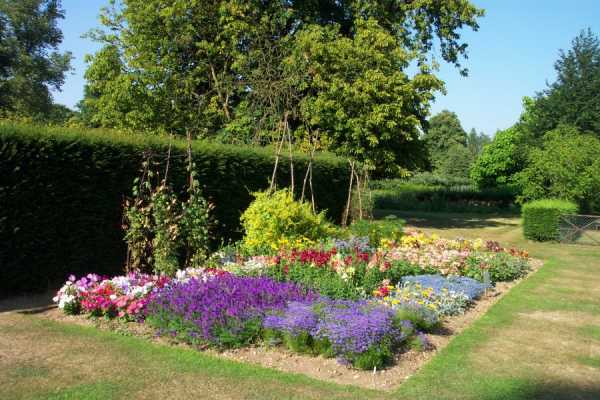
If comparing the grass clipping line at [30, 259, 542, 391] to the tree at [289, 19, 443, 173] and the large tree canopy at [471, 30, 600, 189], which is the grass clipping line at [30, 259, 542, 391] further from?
the large tree canopy at [471, 30, 600, 189]

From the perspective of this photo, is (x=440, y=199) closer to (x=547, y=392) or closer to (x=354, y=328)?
(x=354, y=328)

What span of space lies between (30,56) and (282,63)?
30.1 meters

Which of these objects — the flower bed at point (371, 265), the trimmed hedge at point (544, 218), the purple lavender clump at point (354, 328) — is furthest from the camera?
the trimmed hedge at point (544, 218)

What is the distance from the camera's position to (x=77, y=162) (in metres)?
8.24

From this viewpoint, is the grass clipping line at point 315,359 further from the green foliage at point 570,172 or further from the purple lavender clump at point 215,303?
the green foliage at point 570,172

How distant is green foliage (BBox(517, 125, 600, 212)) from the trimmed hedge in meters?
2.39

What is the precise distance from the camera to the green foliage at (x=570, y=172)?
19438mm

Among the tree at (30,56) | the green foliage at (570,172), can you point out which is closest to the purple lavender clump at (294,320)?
the green foliage at (570,172)

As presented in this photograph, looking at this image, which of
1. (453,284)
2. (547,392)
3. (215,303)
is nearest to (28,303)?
(215,303)

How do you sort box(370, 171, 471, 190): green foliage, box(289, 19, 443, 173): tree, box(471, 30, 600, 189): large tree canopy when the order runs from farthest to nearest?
box(370, 171, 471, 190): green foliage
box(471, 30, 600, 189): large tree canopy
box(289, 19, 443, 173): tree

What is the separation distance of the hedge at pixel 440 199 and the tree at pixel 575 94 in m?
5.74

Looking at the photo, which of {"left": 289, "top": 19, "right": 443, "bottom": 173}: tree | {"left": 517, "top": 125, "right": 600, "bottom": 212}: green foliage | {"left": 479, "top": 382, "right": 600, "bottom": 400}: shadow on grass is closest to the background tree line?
{"left": 289, "top": 19, "right": 443, "bottom": 173}: tree

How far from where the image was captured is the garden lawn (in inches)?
177

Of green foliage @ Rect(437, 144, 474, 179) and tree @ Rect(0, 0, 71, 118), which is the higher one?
tree @ Rect(0, 0, 71, 118)
